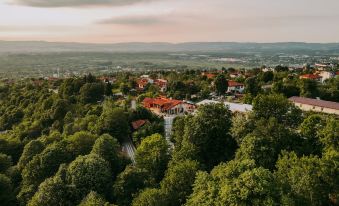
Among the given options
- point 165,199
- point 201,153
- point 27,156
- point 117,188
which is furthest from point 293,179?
point 27,156

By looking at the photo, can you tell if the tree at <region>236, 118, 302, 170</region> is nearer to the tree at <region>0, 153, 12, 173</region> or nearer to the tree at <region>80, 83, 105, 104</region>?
the tree at <region>0, 153, 12, 173</region>

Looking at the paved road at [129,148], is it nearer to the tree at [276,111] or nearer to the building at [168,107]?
the building at [168,107]

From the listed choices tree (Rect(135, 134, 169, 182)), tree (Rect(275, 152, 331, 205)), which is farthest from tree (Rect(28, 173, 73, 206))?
tree (Rect(275, 152, 331, 205))

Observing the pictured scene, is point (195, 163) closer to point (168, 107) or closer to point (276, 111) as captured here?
point (276, 111)

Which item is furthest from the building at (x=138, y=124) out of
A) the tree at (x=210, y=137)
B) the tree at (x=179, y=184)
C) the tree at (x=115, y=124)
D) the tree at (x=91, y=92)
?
the tree at (x=179, y=184)

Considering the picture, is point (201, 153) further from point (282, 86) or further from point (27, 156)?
point (282, 86)

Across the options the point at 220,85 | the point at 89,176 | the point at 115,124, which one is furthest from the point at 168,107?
the point at 89,176
